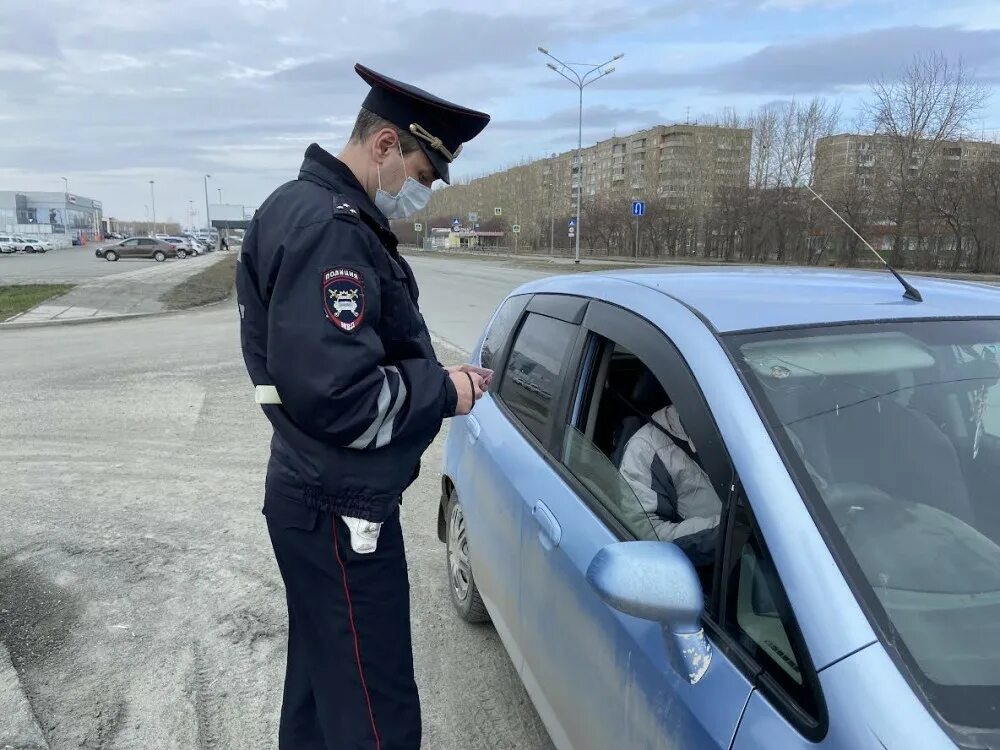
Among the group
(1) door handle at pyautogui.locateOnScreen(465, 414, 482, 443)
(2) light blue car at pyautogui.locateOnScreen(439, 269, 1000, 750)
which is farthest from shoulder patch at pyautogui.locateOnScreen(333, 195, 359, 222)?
(1) door handle at pyautogui.locateOnScreen(465, 414, 482, 443)

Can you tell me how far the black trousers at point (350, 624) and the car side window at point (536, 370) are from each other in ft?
2.64

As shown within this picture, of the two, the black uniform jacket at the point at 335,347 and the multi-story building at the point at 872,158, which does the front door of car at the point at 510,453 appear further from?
the multi-story building at the point at 872,158

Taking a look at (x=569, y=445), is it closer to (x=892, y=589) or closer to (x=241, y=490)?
(x=892, y=589)

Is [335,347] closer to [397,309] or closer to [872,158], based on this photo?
[397,309]

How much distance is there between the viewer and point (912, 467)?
162 cm

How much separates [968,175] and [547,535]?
38.7m

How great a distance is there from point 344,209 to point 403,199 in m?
0.27

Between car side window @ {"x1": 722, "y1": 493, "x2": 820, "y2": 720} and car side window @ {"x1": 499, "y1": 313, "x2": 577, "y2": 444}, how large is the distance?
1.05 metres

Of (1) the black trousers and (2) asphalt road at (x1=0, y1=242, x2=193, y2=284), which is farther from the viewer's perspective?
(2) asphalt road at (x1=0, y1=242, x2=193, y2=284)

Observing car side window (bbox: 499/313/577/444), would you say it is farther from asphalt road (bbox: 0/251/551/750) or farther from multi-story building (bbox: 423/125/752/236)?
multi-story building (bbox: 423/125/752/236)

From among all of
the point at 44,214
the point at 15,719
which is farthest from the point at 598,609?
the point at 44,214

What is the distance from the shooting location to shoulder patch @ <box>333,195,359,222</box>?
1.65 metres

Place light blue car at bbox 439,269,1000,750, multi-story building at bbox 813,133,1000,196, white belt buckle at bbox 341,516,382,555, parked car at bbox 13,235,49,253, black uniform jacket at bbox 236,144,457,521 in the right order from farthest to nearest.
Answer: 1. parked car at bbox 13,235,49,253
2. multi-story building at bbox 813,133,1000,196
3. white belt buckle at bbox 341,516,382,555
4. black uniform jacket at bbox 236,144,457,521
5. light blue car at bbox 439,269,1000,750

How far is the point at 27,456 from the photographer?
19.1 ft
